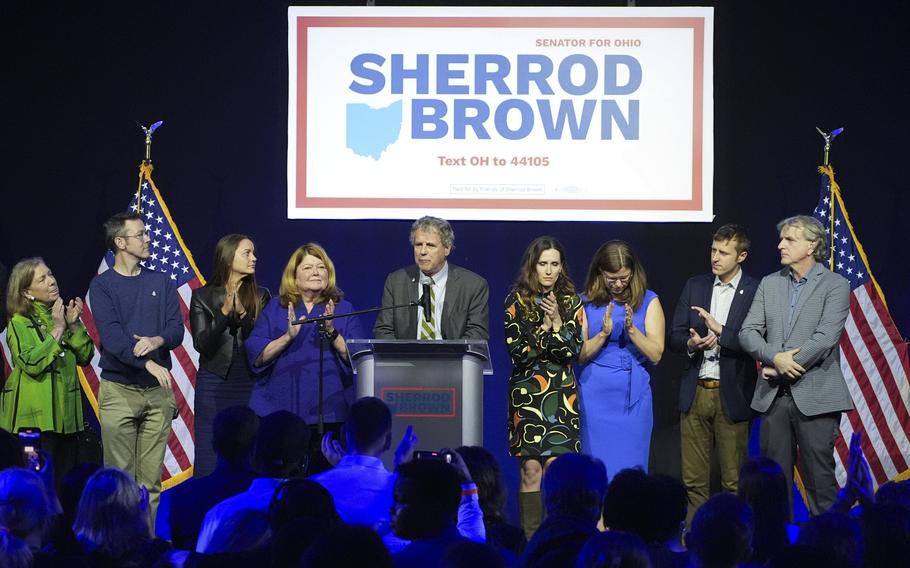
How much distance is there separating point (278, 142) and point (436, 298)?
2.16m

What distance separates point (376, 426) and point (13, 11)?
524cm

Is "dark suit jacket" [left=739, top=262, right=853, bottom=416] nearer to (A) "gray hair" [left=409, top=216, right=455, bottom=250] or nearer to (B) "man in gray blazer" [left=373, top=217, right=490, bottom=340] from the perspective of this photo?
(B) "man in gray blazer" [left=373, top=217, right=490, bottom=340]

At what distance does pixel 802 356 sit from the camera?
5805mm

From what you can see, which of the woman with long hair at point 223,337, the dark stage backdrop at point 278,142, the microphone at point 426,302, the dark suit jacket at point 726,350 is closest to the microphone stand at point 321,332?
the microphone at point 426,302

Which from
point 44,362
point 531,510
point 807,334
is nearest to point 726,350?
point 807,334

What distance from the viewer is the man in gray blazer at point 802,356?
228 inches

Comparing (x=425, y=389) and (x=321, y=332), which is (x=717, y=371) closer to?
(x=425, y=389)

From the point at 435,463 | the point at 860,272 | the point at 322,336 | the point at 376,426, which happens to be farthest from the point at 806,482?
the point at 435,463

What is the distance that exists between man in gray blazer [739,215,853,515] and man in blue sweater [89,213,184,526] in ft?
9.79

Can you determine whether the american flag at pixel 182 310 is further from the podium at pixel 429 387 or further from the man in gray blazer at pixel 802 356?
the man in gray blazer at pixel 802 356

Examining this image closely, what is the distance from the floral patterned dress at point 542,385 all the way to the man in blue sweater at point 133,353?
1.80 metres

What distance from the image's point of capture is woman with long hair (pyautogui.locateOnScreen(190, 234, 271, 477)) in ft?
19.6

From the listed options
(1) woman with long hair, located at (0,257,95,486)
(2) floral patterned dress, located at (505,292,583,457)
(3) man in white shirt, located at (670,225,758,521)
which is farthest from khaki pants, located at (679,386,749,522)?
(1) woman with long hair, located at (0,257,95,486)

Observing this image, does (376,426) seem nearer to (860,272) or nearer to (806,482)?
(806,482)
